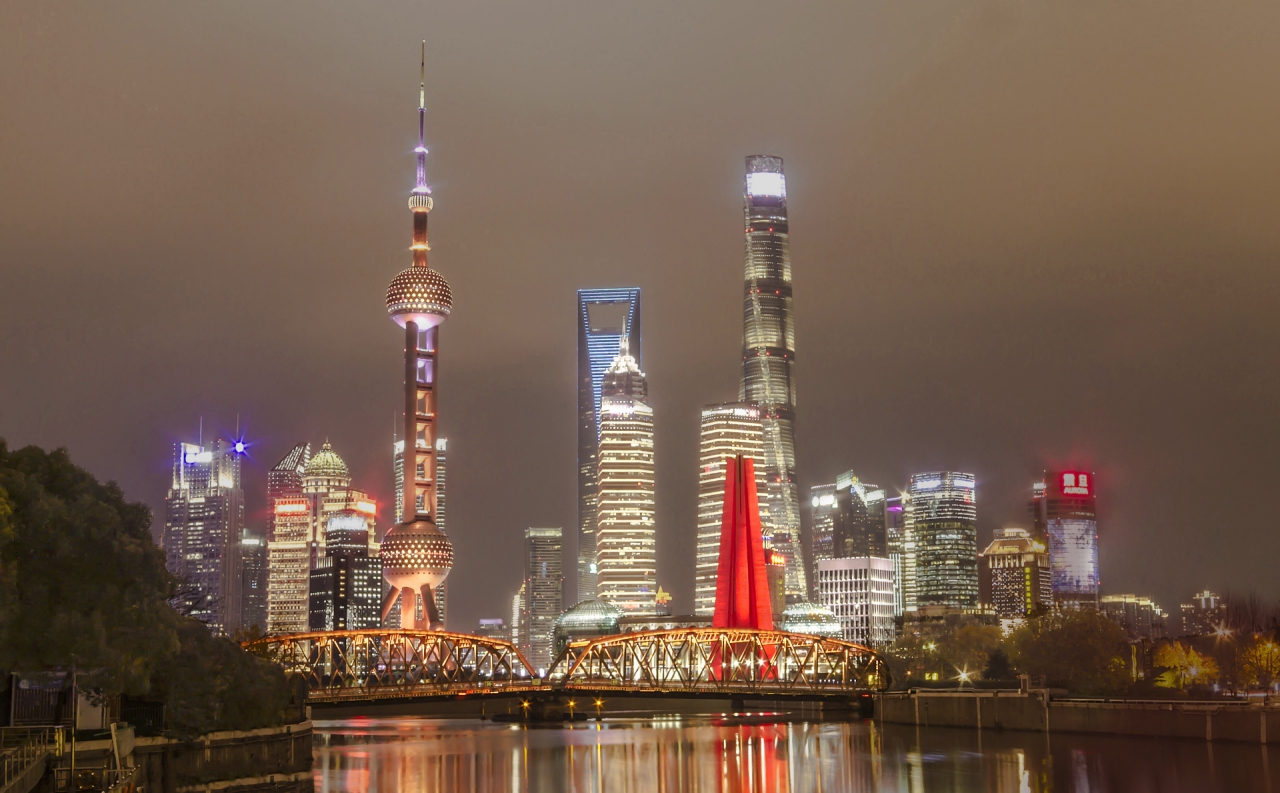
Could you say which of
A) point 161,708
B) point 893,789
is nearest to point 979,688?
point 893,789

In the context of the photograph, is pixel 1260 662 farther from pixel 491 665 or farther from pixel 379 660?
pixel 379 660

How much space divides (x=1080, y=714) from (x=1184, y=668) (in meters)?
30.3

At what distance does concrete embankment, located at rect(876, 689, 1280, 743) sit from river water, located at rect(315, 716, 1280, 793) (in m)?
2.13

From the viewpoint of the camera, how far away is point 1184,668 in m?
155

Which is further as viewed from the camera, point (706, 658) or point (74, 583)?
point (706, 658)

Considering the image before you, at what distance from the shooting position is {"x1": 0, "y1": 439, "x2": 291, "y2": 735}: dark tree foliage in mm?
57875

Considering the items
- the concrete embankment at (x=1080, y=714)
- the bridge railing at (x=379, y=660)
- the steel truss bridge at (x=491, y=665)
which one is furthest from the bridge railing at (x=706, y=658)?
the concrete embankment at (x=1080, y=714)

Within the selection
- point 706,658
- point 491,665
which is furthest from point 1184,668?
point 491,665

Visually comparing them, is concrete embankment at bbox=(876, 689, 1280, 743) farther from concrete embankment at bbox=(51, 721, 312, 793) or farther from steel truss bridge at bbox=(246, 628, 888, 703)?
concrete embankment at bbox=(51, 721, 312, 793)

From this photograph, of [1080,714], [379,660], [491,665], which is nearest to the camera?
[1080,714]

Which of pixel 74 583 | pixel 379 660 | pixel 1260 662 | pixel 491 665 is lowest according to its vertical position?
pixel 1260 662

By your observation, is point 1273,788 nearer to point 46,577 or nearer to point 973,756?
point 973,756

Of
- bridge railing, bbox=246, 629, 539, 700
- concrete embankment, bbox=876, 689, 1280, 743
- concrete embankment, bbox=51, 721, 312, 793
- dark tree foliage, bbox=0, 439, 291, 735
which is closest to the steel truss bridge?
bridge railing, bbox=246, 629, 539, 700

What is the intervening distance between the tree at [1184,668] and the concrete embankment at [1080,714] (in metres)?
21.7
